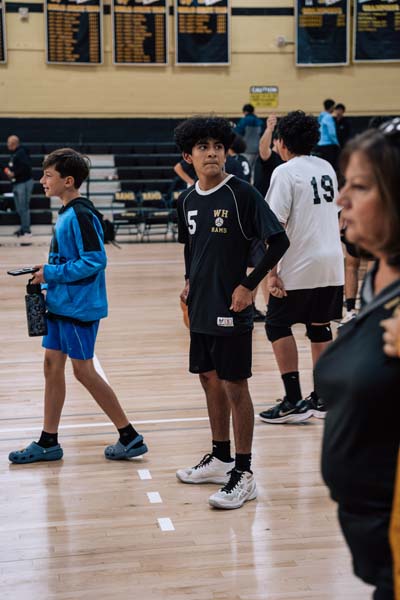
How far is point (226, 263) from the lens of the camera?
4055mm

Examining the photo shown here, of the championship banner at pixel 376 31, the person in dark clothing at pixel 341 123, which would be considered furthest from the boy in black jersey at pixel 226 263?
the championship banner at pixel 376 31

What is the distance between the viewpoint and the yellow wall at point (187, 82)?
1775 centimetres

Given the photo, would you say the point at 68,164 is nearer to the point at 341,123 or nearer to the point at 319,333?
the point at 319,333

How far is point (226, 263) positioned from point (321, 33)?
50.9 feet

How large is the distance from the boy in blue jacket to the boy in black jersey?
62 cm

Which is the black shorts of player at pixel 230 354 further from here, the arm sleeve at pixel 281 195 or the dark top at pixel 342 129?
the dark top at pixel 342 129

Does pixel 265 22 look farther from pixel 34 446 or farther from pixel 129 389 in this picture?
pixel 34 446

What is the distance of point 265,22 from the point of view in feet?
60.8

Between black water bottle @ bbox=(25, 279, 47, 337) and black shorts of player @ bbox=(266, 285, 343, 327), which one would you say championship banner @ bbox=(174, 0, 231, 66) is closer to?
black shorts of player @ bbox=(266, 285, 343, 327)

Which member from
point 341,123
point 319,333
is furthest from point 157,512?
point 341,123

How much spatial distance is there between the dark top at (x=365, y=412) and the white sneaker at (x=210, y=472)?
2704 mm

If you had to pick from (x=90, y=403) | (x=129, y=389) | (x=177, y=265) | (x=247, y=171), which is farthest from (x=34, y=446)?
(x=177, y=265)

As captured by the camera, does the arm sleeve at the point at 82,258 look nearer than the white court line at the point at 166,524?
No

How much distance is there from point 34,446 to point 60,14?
47.3 feet
